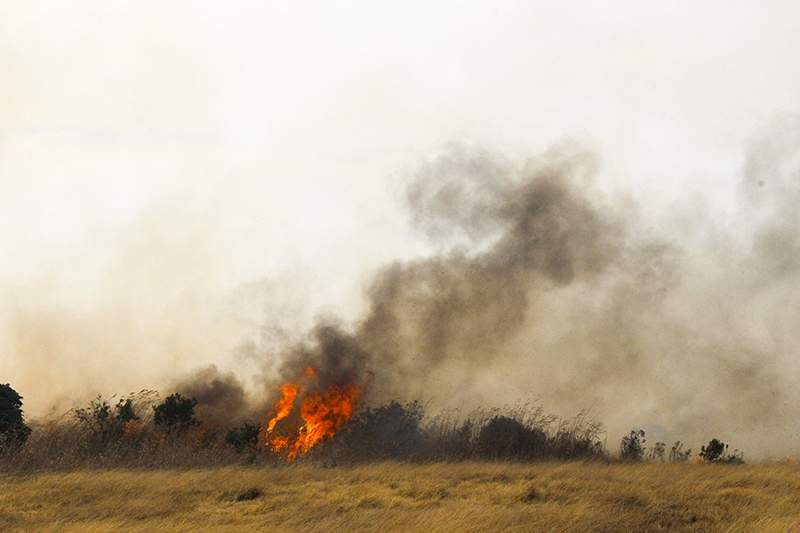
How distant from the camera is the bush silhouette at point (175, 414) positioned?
20.8 m

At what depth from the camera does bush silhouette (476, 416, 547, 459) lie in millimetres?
21391

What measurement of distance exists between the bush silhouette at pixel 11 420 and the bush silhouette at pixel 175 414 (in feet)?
12.7

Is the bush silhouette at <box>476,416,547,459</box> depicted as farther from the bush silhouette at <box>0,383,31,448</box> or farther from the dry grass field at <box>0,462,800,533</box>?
the bush silhouette at <box>0,383,31,448</box>

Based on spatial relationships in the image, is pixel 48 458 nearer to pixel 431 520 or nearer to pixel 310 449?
pixel 310 449

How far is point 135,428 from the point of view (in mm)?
19578

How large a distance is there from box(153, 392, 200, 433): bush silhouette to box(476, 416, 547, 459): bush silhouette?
9912 millimetres

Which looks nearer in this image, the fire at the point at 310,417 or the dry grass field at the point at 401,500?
the dry grass field at the point at 401,500

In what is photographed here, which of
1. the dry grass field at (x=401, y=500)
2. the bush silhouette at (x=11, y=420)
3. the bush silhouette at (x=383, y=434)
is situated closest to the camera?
the dry grass field at (x=401, y=500)

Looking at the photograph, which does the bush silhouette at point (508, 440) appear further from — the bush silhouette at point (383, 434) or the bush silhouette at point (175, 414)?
the bush silhouette at point (175, 414)

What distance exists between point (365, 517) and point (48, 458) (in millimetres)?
Result: 9712

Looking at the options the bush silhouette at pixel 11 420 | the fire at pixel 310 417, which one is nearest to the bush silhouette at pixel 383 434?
the fire at pixel 310 417

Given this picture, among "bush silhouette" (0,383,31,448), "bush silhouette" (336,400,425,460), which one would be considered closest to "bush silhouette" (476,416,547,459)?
"bush silhouette" (336,400,425,460)

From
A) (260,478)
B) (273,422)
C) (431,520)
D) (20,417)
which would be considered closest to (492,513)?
(431,520)

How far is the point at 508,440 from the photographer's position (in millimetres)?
21812
